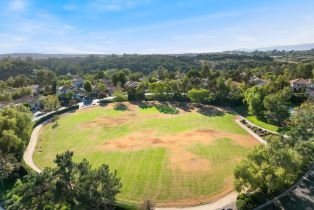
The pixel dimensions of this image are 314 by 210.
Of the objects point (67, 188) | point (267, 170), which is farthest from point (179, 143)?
point (67, 188)

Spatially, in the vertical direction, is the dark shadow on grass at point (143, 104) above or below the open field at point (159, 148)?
below

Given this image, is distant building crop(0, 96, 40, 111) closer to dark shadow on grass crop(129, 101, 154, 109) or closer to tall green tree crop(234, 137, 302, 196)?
dark shadow on grass crop(129, 101, 154, 109)

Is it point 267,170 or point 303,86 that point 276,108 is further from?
point 267,170

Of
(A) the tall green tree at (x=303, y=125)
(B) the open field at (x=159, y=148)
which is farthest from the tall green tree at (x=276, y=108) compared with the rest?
(B) the open field at (x=159, y=148)

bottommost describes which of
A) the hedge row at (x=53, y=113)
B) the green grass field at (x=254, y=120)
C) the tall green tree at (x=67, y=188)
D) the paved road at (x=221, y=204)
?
the hedge row at (x=53, y=113)

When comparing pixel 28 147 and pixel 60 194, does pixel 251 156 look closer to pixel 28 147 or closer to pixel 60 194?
pixel 60 194

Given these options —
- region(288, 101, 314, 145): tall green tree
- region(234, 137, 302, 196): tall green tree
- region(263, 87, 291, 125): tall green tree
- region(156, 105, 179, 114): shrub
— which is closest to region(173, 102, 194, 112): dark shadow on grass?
region(156, 105, 179, 114): shrub

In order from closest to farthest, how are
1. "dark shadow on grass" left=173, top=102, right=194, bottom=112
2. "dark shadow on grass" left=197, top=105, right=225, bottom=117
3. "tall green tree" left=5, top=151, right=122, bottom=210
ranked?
"tall green tree" left=5, top=151, right=122, bottom=210 < "dark shadow on grass" left=197, top=105, right=225, bottom=117 < "dark shadow on grass" left=173, top=102, right=194, bottom=112

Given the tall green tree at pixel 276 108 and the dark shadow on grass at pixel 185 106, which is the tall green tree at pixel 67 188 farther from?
the dark shadow on grass at pixel 185 106
